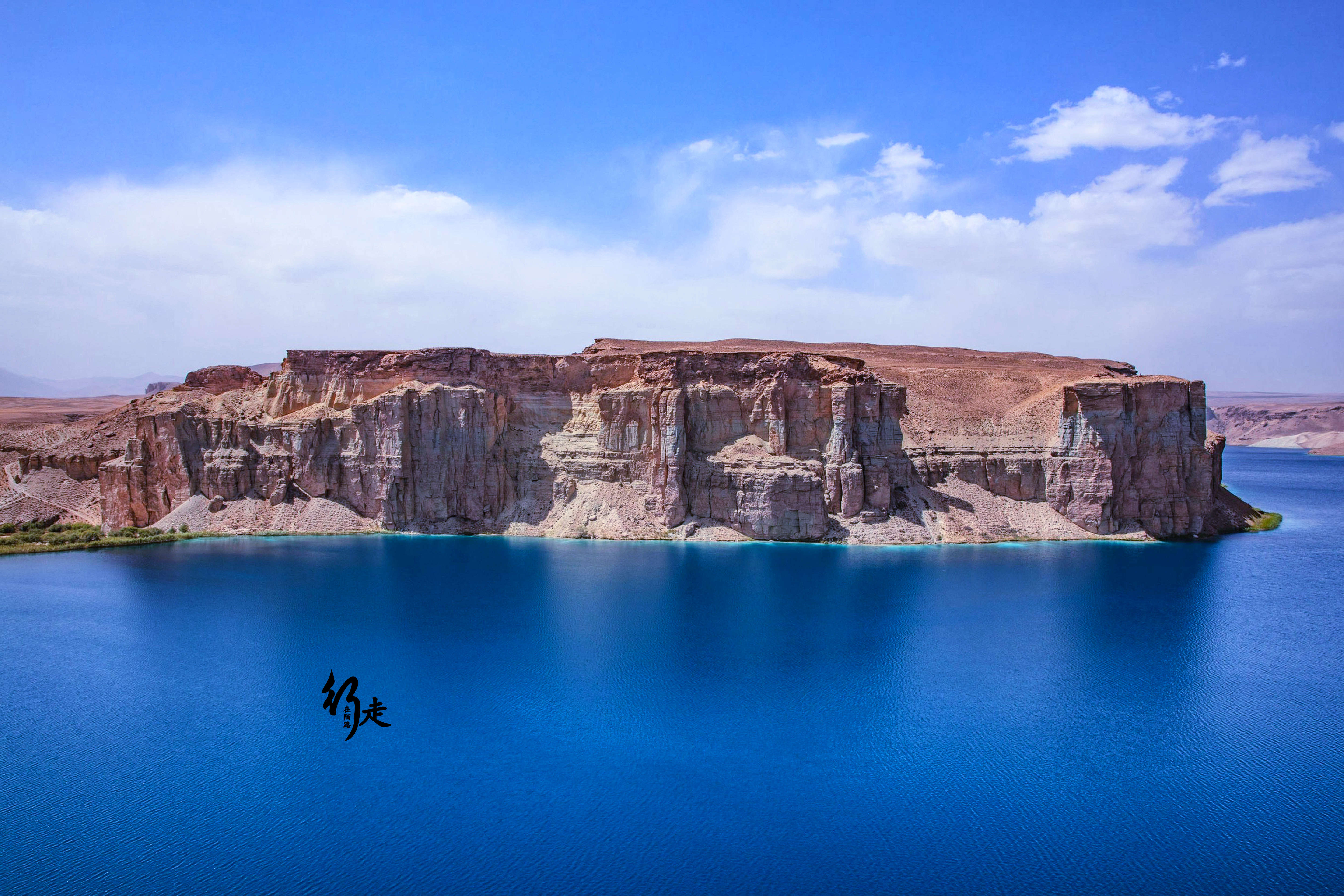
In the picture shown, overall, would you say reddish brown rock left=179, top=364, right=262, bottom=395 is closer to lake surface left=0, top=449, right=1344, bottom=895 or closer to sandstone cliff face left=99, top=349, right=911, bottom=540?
sandstone cliff face left=99, top=349, right=911, bottom=540

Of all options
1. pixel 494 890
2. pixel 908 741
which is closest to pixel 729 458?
pixel 908 741

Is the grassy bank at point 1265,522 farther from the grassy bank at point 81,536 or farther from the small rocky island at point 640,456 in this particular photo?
the grassy bank at point 81,536

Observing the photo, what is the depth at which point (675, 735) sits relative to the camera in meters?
26.0

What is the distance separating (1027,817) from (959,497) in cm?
4121

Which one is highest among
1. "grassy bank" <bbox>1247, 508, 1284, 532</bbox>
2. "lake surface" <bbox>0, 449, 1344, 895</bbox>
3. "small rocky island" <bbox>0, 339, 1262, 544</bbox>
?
"small rocky island" <bbox>0, 339, 1262, 544</bbox>

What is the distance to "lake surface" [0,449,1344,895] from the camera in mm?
19453

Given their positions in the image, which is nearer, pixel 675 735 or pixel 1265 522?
pixel 675 735

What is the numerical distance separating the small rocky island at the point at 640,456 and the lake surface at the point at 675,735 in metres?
12.5

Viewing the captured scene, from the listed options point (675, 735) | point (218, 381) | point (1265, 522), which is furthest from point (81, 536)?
point (1265, 522)
